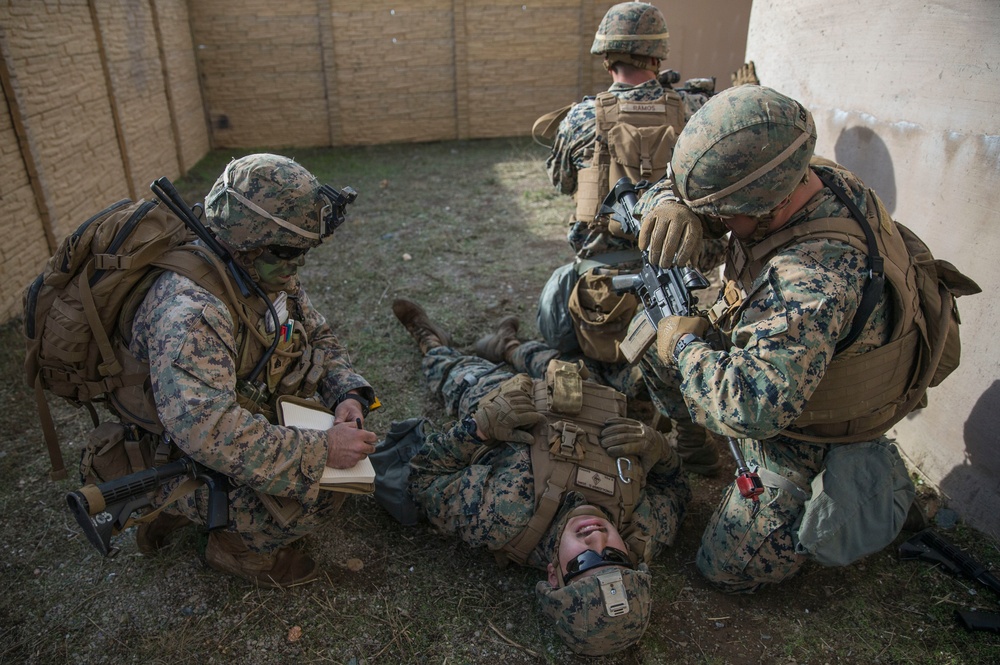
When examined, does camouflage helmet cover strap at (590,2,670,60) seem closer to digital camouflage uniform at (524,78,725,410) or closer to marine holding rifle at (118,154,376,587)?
digital camouflage uniform at (524,78,725,410)

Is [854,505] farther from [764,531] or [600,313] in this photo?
[600,313]

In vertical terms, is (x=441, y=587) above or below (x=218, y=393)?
below

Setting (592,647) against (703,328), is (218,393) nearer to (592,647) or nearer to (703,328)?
(592,647)

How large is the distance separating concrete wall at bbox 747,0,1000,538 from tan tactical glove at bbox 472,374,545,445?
7.20 feet

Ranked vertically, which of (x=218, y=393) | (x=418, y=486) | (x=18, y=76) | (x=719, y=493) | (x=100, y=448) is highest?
(x=18, y=76)

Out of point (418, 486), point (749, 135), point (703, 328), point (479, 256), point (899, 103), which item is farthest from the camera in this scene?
point (479, 256)

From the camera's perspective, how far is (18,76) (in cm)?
543

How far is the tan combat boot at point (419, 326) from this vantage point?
16.1ft

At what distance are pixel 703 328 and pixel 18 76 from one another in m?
5.72

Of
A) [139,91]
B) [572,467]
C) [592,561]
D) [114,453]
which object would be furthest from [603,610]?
[139,91]

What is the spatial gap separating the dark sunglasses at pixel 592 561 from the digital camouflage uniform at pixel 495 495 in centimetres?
19

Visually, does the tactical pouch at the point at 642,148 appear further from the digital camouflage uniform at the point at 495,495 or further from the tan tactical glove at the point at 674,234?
the digital camouflage uniform at the point at 495,495

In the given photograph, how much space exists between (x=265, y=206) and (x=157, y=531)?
1748 millimetres

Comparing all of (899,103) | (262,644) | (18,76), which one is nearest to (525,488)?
(262,644)
